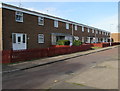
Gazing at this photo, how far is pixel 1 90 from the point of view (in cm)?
574

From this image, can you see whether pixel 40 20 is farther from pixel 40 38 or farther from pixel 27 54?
pixel 27 54

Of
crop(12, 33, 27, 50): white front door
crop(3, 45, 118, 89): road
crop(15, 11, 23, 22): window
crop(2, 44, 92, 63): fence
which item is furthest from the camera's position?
crop(15, 11, 23, 22): window

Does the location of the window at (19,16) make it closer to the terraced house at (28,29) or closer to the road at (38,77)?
the terraced house at (28,29)

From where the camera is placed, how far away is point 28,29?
66.0ft

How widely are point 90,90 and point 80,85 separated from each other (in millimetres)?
673

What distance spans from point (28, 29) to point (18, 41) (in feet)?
7.95

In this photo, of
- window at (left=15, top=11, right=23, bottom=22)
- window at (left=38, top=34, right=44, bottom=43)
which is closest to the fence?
window at (left=38, top=34, right=44, bottom=43)

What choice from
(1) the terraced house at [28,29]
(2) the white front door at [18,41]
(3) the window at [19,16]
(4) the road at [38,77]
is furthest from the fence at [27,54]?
(3) the window at [19,16]

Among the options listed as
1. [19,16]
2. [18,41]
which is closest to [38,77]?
[18,41]

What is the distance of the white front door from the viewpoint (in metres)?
18.1

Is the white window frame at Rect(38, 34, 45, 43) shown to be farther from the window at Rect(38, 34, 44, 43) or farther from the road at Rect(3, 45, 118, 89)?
the road at Rect(3, 45, 118, 89)

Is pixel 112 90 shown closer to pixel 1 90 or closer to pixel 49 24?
pixel 1 90

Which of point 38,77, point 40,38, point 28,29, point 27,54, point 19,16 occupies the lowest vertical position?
point 38,77

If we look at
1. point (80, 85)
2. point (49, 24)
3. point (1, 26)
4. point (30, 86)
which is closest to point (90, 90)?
point (80, 85)
